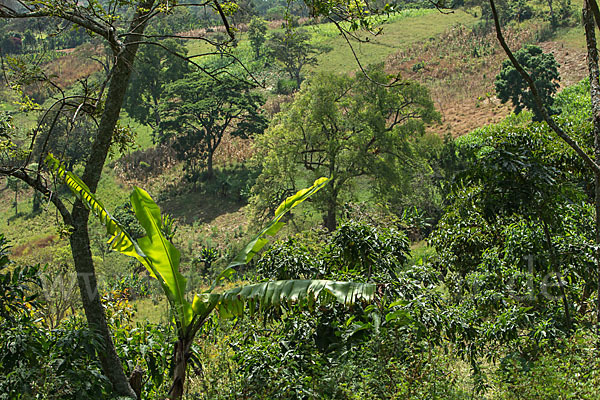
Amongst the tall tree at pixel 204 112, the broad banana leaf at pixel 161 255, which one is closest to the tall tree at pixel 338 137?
the tall tree at pixel 204 112

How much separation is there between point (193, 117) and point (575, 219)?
22189 millimetres

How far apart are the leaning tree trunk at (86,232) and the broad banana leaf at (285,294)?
2.69 ft

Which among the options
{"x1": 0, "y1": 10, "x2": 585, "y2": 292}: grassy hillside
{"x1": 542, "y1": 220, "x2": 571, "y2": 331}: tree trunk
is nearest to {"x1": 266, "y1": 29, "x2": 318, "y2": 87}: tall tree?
{"x1": 0, "y1": 10, "x2": 585, "y2": 292}: grassy hillside

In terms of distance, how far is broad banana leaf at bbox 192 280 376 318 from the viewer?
3070 millimetres

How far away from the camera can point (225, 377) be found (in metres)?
4.55

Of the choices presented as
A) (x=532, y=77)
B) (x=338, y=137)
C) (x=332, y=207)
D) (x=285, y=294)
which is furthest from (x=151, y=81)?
(x=285, y=294)

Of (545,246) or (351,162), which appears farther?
(351,162)

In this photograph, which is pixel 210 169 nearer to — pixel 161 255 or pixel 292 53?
pixel 292 53

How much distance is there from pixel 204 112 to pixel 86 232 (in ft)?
73.3

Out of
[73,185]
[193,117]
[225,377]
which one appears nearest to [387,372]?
[225,377]

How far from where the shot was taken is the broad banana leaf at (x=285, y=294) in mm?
3070

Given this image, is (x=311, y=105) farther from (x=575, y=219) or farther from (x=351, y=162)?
(x=575, y=219)

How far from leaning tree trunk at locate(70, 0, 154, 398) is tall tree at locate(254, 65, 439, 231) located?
44.5 feet

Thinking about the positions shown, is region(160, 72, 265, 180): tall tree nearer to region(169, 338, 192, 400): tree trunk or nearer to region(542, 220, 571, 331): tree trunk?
region(542, 220, 571, 331): tree trunk
